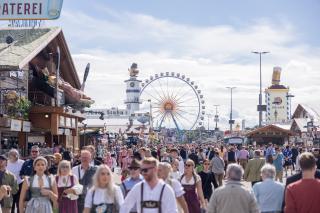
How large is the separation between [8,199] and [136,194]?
4339 millimetres

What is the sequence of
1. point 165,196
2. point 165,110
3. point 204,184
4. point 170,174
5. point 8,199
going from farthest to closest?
point 165,110, point 204,184, point 8,199, point 170,174, point 165,196

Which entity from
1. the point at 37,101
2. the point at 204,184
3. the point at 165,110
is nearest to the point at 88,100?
the point at 37,101

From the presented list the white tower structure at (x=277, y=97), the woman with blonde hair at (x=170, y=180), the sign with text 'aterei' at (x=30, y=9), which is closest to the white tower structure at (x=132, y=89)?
the white tower structure at (x=277, y=97)

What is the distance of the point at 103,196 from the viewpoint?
7.54 metres

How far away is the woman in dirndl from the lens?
8.84 m

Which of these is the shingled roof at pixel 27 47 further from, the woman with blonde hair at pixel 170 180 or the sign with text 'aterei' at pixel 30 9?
the woman with blonde hair at pixel 170 180

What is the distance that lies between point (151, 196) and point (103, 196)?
927 millimetres

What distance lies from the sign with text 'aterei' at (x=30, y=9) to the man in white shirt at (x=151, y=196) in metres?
26.5

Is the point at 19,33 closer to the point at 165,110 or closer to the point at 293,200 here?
the point at 293,200

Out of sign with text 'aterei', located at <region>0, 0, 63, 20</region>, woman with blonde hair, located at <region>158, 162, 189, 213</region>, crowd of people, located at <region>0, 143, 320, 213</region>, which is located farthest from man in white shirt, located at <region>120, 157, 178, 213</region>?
sign with text 'aterei', located at <region>0, 0, 63, 20</region>

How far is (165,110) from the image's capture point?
81250 mm

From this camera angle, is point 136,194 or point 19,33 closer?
point 136,194

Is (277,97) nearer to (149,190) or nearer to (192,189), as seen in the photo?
(192,189)

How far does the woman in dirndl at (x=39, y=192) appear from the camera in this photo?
8.84 m
